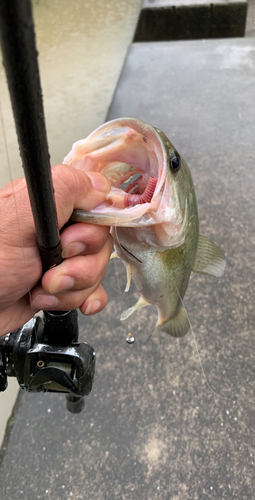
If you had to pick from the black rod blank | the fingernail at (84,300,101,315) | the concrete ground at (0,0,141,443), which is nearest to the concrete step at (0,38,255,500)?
the concrete ground at (0,0,141,443)

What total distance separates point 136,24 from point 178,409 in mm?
4316

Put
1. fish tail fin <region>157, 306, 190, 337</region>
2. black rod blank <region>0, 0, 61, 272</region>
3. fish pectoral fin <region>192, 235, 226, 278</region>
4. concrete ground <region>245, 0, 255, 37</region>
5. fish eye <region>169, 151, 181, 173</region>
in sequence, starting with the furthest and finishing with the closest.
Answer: concrete ground <region>245, 0, 255, 37</region>, fish tail fin <region>157, 306, 190, 337</region>, fish pectoral fin <region>192, 235, 226, 278</region>, fish eye <region>169, 151, 181, 173</region>, black rod blank <region>0, 0, 61, 272</region>

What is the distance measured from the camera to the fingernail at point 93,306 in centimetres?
68

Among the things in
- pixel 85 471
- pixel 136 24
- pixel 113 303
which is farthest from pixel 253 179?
pixel 136 24

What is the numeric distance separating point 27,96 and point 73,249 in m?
0.33

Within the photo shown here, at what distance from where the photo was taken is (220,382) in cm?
131

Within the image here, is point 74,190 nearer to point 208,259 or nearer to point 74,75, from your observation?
point 208,259

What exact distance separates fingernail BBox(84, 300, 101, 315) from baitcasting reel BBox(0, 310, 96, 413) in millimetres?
43

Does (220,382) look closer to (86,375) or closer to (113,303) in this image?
(113,303)

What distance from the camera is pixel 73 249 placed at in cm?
53

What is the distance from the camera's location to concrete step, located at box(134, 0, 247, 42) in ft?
14.5

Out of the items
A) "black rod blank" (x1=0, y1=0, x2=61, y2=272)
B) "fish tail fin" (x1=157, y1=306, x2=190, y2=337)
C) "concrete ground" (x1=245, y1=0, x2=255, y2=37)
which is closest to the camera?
"black rod blank" (x1=0, y1=0, x2=61, y2=272)

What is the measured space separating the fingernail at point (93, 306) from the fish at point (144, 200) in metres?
0.11

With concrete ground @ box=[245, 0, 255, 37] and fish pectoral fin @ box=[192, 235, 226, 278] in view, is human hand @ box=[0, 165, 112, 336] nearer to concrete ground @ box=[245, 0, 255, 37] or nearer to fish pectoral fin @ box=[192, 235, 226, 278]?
fish pectoral fin @ box=[192, 235, 226, 278]
